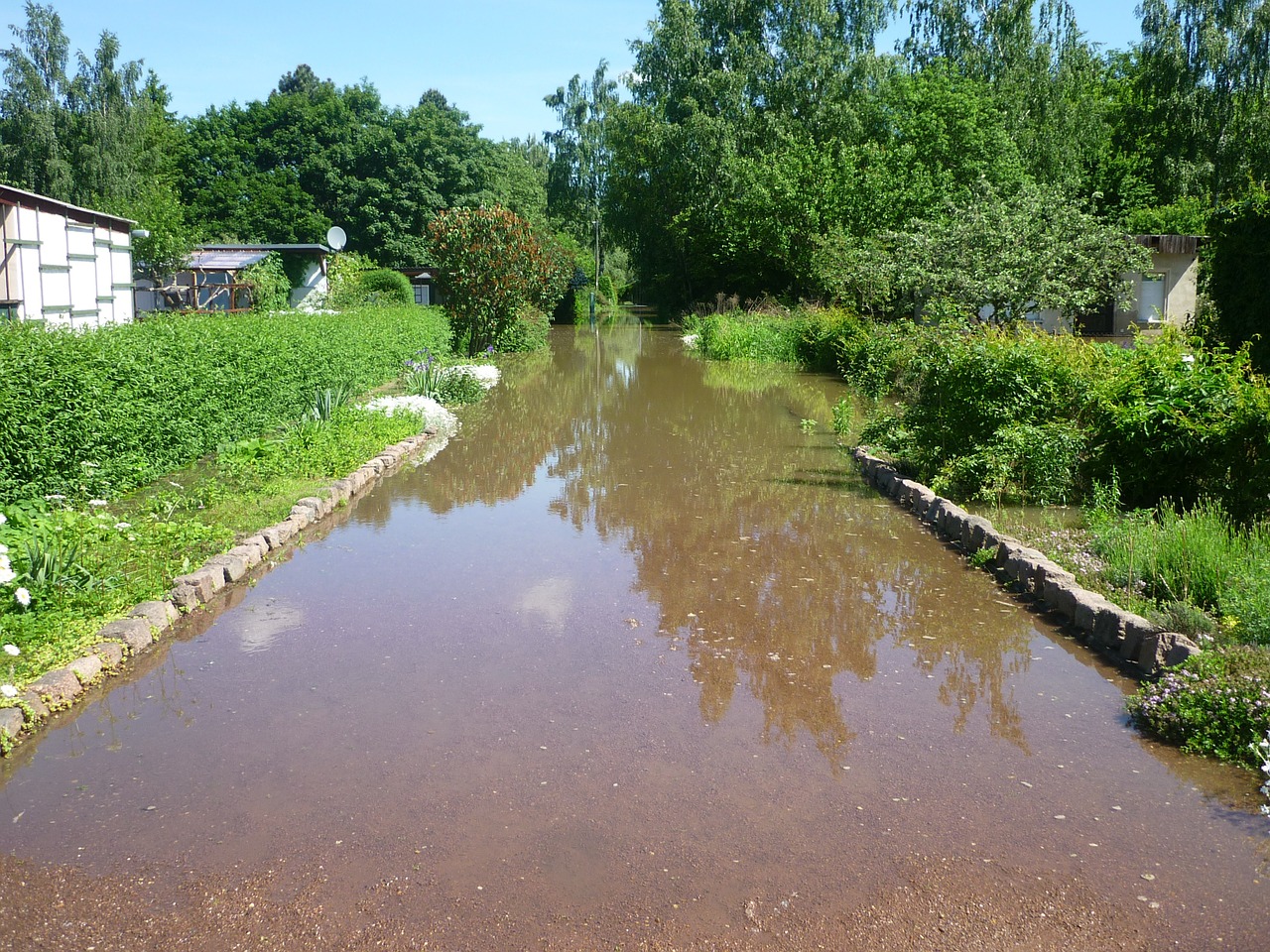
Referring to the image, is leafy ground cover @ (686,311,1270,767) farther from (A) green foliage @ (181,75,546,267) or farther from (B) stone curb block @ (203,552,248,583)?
(A) green foliage @ (181,75,546,267)

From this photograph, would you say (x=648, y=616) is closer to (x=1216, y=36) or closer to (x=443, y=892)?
(x=443, y=892)

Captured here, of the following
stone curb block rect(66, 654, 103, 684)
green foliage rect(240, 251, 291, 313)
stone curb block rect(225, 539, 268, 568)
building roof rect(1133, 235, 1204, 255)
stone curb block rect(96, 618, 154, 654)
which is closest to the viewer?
stone curb block rect(66, 654, 103, 684)

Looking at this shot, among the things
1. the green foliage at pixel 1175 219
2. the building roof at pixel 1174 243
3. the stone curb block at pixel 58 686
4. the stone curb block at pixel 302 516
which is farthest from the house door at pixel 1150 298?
the stone curb block at pixel 58 686

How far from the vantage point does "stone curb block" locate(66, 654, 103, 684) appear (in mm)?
6082

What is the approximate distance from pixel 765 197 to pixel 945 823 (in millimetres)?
34520

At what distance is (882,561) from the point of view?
9219 mm

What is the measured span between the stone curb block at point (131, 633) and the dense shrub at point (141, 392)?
7.00 feet

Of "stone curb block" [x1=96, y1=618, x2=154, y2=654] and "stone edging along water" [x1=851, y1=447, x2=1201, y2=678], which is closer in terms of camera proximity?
"stone edging along water" [x1=851, y1=447, x2=1201, y2=678]

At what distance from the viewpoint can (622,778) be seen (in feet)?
16.7

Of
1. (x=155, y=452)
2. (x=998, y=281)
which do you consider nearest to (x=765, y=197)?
(x=998, y=281)

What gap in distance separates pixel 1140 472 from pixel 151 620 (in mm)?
8173

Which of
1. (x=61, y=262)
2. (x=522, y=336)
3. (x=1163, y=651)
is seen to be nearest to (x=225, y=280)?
(x=522, y=336)

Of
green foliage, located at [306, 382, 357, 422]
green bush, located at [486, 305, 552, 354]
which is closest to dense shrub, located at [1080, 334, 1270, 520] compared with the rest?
green foliage, located at [306, 382, 357, 422]

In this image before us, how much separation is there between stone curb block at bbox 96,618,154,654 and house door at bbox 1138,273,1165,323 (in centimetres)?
3129
